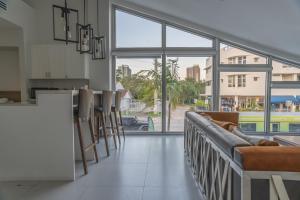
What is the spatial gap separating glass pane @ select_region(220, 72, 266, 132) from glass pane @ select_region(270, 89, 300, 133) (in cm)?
31

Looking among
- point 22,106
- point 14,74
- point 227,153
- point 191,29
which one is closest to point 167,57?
point 191,29

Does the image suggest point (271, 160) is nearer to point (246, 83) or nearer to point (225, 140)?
point (225, 140)

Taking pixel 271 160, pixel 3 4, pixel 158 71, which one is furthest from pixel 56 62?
pixel 271 160

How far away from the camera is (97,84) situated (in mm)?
6578

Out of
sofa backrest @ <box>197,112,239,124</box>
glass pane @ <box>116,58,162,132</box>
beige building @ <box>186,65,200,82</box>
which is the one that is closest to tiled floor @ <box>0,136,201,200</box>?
sofa backrest @ <box>197,112,239,124</box>

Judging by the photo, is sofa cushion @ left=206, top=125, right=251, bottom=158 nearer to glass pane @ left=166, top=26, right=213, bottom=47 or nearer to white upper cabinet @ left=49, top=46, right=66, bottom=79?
white upper cabinet @ left=49, top=46, right=66, bottom=79

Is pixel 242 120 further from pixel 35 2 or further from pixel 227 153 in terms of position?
pixel 35 2

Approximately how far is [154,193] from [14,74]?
189 inches

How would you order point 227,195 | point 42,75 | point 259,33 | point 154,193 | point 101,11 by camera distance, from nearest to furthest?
point 227,195
point 154,193
point 259,33
point 42,75
point 101,11

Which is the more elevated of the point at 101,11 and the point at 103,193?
the point at 101,11

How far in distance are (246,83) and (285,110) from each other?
1.27 metres

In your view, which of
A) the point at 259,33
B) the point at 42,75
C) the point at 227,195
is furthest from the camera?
the point at 42,75

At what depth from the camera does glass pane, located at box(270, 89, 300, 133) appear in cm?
695

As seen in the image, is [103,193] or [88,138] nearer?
[103,193]
